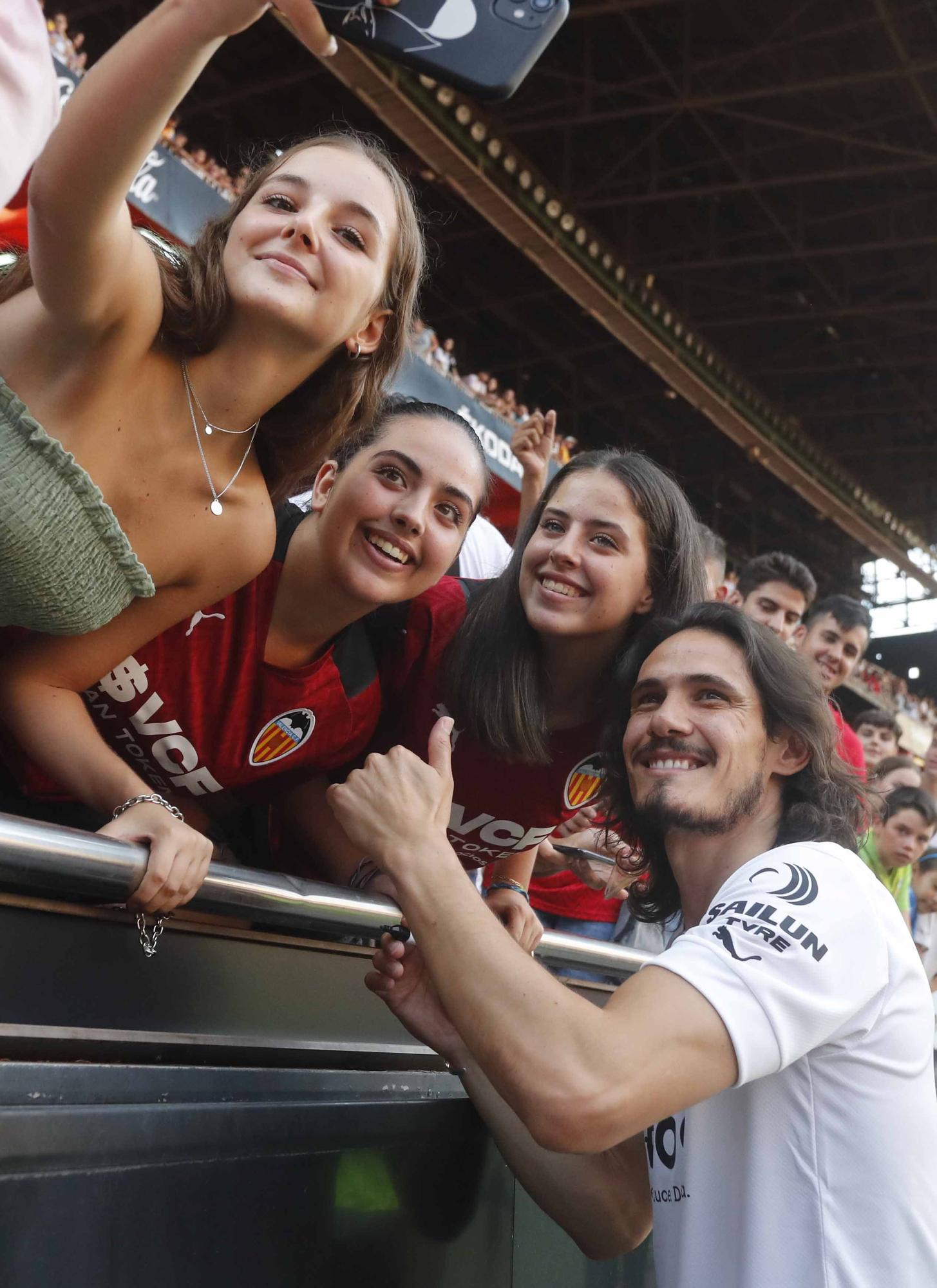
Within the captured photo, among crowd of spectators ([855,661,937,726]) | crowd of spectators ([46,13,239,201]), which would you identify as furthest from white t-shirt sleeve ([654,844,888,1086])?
crowd of spectators ([855,661,937,726])

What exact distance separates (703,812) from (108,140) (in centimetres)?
112

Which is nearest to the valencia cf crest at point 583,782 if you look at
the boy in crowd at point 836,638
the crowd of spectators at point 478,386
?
the boy in crowd at point 836,638

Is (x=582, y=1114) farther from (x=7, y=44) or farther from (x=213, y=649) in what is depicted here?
(x=7, y=44)

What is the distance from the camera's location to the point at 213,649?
72.1 inches

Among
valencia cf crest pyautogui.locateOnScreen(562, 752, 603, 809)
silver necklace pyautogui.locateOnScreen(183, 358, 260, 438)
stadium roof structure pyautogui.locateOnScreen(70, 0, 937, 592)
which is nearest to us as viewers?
silver necklace pyautogui.locateOnScreen(183, 358, 260, 438)

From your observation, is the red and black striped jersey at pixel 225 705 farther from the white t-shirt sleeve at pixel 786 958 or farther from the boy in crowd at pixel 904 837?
the boy in crowd at pixel 904 837

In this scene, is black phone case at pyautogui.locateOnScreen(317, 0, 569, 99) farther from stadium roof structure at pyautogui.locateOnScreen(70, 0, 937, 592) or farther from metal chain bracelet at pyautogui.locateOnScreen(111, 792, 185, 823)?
stadium roof structure at pyautogui.locateOnScreen(70, 0, 937, 592)

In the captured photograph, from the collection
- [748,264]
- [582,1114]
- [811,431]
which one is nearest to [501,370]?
[748,264]

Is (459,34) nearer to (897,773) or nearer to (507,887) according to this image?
(507,887)

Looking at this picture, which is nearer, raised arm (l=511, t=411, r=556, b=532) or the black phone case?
the black phone case

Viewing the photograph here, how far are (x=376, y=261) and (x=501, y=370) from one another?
1409 centimetres

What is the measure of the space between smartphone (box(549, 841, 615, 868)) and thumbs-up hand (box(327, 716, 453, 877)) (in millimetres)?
1377

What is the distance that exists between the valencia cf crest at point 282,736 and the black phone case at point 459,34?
108cm

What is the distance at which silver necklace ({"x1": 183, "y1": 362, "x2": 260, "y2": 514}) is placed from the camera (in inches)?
57.5
